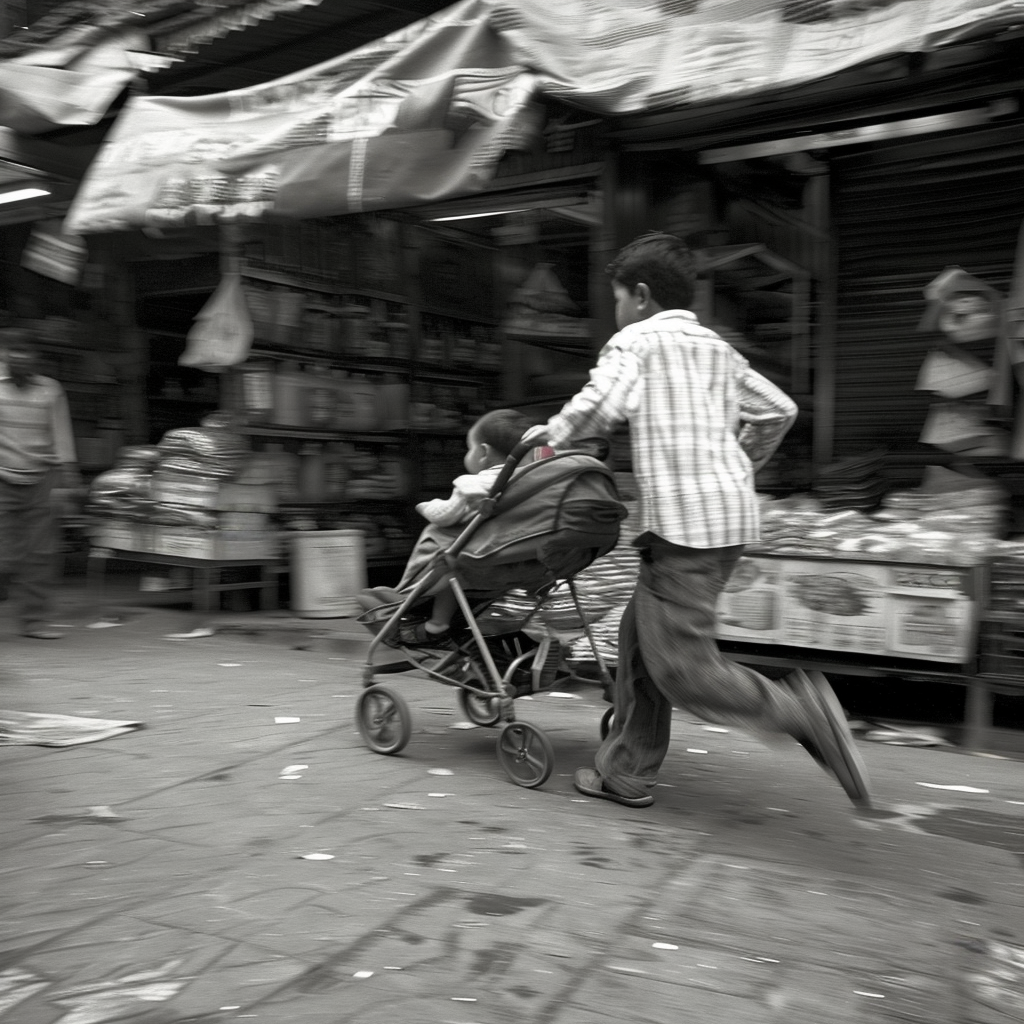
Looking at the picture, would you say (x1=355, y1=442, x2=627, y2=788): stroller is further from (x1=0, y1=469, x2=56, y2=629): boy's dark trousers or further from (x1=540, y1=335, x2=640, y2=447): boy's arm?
(x1=0, y1=469, x2=56, y2=629): boy's dark trousers

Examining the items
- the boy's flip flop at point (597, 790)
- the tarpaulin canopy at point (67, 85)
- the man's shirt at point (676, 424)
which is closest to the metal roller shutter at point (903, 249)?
the man's shirt at point (676, 424)

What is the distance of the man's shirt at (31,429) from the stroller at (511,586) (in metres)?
3.99

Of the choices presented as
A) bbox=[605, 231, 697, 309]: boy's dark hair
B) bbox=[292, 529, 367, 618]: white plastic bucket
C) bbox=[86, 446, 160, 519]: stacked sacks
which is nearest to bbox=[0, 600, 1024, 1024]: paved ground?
bbox=[605, 231, 697, 309]: boy's dark hair

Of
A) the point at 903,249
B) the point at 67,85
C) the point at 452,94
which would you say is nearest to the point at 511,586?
the point at 452,94

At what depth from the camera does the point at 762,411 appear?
423cm

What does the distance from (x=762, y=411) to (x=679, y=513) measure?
24.0 inches

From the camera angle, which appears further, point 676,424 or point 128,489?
point 128,489

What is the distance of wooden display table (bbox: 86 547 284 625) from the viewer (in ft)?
27.8

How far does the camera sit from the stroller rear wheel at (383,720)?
4.86m

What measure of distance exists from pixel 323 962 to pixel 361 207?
4.98 meters

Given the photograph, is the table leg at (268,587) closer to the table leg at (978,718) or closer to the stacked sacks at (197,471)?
the stacked sacks at (197,471)

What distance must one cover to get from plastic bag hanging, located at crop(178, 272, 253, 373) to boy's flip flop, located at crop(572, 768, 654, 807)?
5005 mm

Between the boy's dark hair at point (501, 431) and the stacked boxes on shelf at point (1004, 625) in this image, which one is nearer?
the boy's dark hair at point (501, 431)

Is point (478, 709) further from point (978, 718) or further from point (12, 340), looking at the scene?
point (12, 340)
